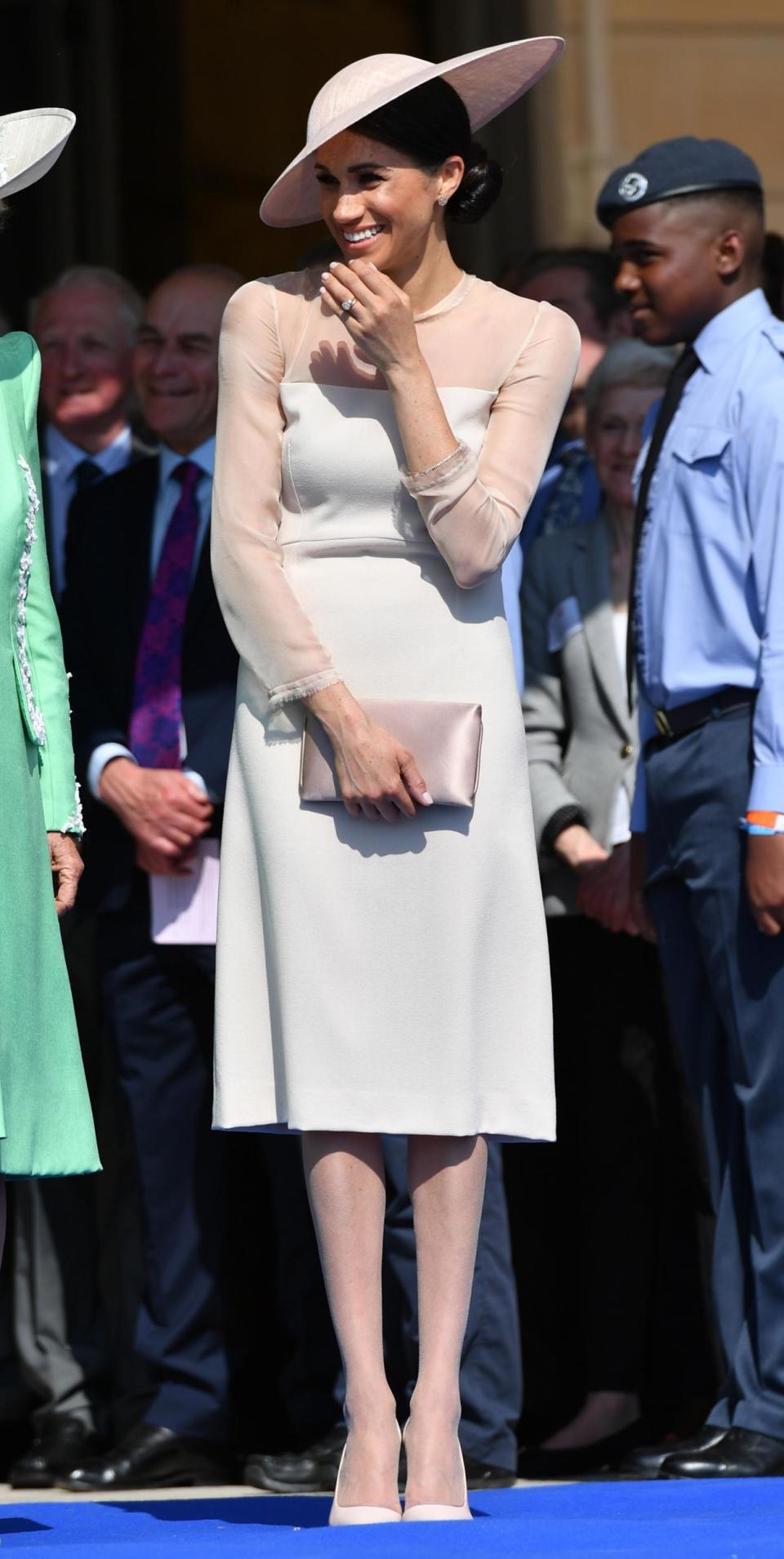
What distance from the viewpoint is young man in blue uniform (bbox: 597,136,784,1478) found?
4629 mm

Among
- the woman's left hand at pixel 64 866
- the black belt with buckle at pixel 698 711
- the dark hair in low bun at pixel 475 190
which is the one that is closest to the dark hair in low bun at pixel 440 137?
the dark hair in low bun at pixel 475 190

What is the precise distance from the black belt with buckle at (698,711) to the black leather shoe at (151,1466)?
1.69m

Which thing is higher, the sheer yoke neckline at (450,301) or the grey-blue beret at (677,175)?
the grey-blue beret at (677,175)

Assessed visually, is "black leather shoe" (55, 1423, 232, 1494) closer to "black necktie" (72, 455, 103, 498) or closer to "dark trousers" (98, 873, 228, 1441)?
"dark trousers" (98, 873, 228, 1441)

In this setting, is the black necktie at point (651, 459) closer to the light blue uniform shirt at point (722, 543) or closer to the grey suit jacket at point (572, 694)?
the light blue uniform shirt at point (722, 543)

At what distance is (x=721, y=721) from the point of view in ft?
15.6

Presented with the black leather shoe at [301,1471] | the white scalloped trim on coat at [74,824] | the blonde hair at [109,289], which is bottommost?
the black leather shoe at [301,1471]

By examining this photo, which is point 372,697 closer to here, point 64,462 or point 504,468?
point 504,468

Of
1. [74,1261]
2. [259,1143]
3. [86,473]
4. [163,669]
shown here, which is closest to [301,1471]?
[259,1143]

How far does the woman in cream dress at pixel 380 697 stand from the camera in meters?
3.89

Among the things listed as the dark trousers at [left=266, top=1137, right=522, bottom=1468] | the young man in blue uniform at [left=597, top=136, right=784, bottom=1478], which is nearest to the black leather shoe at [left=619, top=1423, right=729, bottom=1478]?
the young man in blue uniform at [left=597, top=136, right=784, bottom=1478]

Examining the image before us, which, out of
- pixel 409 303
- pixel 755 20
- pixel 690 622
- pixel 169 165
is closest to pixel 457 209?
pixel 409 303

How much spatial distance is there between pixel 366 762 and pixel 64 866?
48cm

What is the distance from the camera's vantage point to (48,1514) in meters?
4.15
